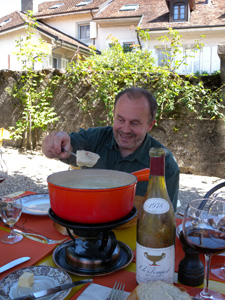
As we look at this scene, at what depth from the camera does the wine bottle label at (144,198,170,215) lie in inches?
36.9

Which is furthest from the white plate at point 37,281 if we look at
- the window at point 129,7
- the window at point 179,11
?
the window at point 129,7

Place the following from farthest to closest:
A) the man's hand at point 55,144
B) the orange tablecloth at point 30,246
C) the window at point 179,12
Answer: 1. the window at point 179,12
2. the man's hand at point 55,144
3. the orange tablecloth at point 30,246

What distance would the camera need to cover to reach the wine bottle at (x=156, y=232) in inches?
34.2

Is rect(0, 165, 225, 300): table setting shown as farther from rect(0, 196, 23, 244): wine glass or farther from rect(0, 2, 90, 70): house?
rect(0, 2, 90, 70): house

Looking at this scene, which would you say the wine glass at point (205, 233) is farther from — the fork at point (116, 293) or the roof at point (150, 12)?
the roof at point (150, 12)

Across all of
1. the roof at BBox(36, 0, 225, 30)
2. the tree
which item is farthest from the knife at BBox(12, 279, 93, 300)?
the roof at BBox(36, 0, 225, 30)

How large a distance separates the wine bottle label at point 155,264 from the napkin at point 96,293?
3.7 inches

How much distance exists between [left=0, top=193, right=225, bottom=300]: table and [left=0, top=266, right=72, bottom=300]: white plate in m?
0.05

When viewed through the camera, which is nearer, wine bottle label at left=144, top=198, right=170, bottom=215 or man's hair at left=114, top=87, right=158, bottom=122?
wine bottle label at left=144, top=198, right=170, bottom=215

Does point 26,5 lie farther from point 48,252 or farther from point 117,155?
point 48,252

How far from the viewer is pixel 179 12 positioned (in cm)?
1481

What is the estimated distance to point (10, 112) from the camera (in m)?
7.27

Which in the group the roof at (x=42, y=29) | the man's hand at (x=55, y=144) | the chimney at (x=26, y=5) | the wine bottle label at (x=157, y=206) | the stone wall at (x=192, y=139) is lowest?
the stone wall at (x=192, y=139)

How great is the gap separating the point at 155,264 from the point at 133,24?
56.6 ft
